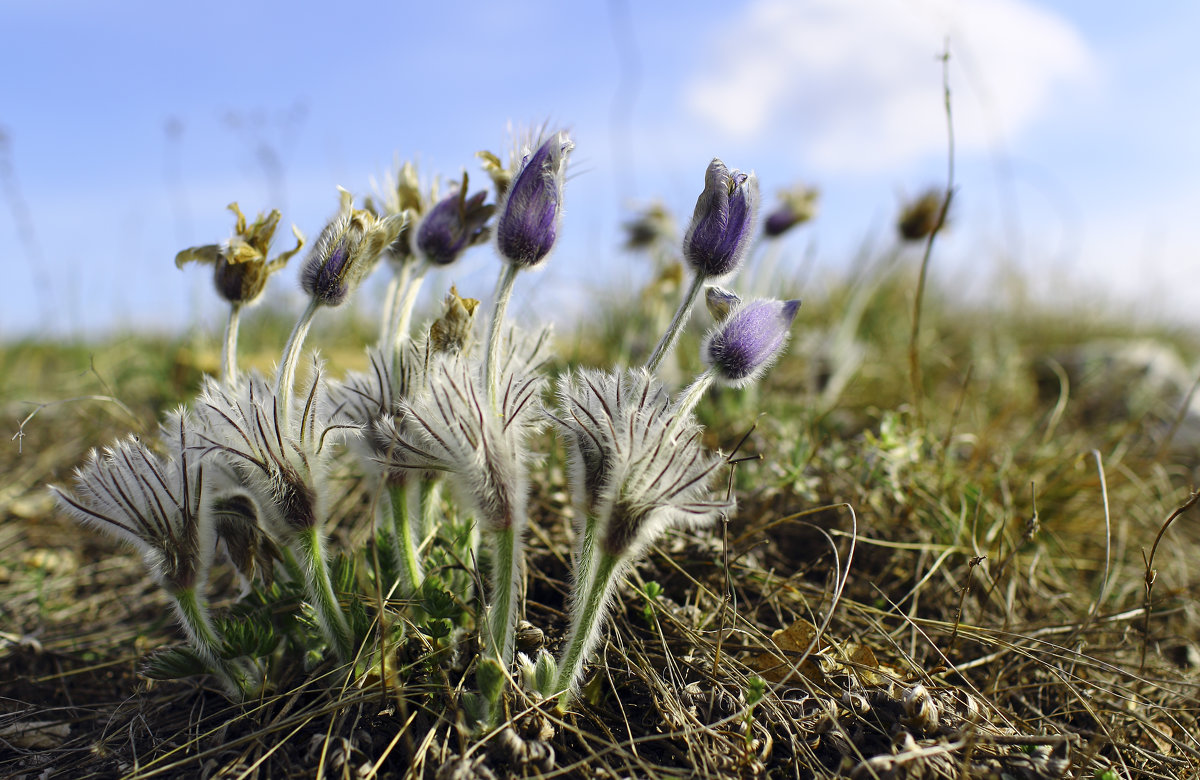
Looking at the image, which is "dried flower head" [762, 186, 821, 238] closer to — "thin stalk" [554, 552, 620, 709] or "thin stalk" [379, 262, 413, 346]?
"thin stalk" [379, 262, 413, 346]

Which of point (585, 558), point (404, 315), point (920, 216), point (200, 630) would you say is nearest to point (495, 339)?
point (404, 315)

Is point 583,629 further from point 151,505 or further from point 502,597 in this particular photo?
point 151,505

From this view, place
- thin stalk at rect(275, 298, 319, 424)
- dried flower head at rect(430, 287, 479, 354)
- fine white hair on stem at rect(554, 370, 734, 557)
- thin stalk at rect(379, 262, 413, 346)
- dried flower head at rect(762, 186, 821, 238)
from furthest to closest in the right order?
dried flower head at rect(762, 186, 821, 238), thin stalk at rect(379, 262, 413, 346), dried flower head at rect(430, 287, 479, 354), thin stalk at rect(275, 298, 319, 424), fine white hair on stem at rect(554, 370, 734, 557)

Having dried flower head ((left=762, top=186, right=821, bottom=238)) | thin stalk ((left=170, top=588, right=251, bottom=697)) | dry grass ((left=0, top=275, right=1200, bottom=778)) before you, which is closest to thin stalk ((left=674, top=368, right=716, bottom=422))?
dry grass ((left=0, top=275, right=1200, bottom=778))

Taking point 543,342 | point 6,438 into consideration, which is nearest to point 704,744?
point 543,342

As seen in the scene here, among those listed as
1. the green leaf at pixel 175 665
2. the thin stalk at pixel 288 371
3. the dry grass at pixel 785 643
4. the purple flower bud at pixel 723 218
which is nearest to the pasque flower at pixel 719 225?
the purple flower bud at pixel 723 218
